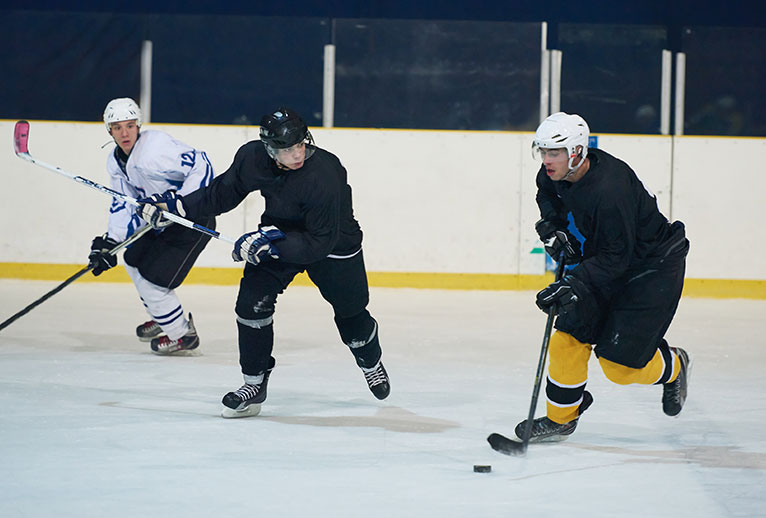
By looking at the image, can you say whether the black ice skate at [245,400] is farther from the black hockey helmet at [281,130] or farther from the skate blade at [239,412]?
the black hockey helmet at [281,130]

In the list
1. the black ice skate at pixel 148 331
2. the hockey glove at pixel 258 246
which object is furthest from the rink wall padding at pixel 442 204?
the hockey glove at pixel 258 246

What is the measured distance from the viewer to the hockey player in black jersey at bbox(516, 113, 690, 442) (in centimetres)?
280

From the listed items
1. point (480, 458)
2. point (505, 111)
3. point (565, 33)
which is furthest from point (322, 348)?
point (565, 33)

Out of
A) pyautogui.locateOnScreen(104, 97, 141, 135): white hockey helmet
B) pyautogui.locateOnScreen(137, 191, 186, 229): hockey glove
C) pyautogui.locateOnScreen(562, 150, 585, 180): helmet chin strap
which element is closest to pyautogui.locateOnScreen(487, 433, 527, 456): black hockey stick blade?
pyautogui.locateOnScreen(562, 150, 585, 180): helmet chin strap

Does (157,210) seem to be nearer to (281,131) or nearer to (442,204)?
(281,131)

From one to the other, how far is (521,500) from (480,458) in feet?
1.30

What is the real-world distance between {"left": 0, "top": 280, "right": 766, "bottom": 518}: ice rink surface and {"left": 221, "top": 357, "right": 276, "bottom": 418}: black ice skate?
0.19 ft

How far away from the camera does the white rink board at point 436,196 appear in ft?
22.2

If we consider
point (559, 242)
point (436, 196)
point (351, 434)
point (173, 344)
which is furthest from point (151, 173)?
point (436, 196)

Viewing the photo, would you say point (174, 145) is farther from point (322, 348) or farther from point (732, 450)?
point (732, 450)

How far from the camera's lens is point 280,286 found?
3268 millimetres

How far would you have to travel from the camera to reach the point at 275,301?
10.6 feet

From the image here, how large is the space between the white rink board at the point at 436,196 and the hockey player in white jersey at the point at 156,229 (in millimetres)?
2317

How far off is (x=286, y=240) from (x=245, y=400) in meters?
0.50
